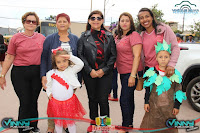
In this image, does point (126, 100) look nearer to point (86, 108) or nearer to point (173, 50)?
point (173, 50)

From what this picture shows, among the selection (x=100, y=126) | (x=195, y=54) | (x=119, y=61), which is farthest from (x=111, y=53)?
(x=195, y=54)

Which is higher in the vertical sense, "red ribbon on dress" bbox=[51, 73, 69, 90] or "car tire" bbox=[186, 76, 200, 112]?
"red ribbon on dress" bbox=[51, 73, 69, 90]

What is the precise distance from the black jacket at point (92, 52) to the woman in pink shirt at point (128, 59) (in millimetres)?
153

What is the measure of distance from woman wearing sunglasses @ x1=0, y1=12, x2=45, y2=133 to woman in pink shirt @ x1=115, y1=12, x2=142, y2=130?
1.28 m

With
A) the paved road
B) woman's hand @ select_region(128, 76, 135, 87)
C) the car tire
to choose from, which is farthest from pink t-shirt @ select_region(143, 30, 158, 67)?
the car tire

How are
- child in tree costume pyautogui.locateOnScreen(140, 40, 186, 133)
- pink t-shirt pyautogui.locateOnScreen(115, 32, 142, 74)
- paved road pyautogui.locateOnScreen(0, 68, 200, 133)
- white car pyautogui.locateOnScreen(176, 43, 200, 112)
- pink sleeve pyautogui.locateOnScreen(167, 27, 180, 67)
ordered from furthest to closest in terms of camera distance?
1. white car pyautogui.locateOnScreen(176, 43, 200, 112)
2. paved road pyautogui.locateOnScreen(0, 68, 200, 133)
3. pink t-shirt pyautogui.locateOnScreen(115, 32, 142, 74)
4. pink sleeve pyautogui.locateOnScreen(167, 27, 180, 67)
5. child in tree costume pyautogui.locateOnScreen(140, 40, 186, 133)

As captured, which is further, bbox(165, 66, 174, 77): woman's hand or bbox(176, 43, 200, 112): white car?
bbox(176, 43, 200, 112): white car

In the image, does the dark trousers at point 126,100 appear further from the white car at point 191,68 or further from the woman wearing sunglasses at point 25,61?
the white car at point 191,68

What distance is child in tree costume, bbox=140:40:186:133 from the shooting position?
2.48m

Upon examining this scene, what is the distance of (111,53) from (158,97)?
0.95 meters

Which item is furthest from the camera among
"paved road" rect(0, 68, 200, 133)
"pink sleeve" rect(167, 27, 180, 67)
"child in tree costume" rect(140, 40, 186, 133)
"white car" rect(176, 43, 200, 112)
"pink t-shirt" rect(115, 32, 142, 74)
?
"white car" rect(176, 43, 200, 112)

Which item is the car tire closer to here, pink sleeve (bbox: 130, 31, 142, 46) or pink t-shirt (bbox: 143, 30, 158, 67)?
pink t-shirt (bbox: 143, 30, 158, 67)

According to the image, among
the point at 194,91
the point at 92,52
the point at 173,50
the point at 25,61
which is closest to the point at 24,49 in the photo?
the point at 25,61

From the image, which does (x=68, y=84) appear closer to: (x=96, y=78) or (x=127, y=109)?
(x=96, y=78)
